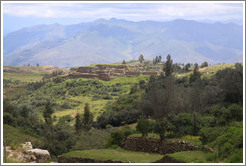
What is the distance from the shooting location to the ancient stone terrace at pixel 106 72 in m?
102

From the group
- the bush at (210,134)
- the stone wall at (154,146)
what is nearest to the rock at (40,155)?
the stone wall at (154,146)

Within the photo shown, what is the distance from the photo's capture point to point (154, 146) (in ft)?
71.8

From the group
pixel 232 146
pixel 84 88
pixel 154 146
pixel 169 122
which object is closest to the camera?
pixel 232 146

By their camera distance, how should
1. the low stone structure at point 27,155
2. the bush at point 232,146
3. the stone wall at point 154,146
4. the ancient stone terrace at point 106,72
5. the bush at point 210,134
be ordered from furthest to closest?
the ancient stone terrace at point 106,72
the stone wall at point 154,146
the bush at point 210,134
the low stone structure at point 27,155
the bush at point 232,146

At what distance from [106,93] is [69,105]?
45.1 ft

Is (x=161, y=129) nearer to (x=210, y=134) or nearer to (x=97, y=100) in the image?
(x=210, y=134)

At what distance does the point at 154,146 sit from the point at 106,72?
82.6 m

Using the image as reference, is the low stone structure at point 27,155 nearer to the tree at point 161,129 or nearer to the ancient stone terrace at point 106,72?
the tree at point 161,129

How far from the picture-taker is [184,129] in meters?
25.6

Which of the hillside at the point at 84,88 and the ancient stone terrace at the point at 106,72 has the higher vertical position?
the ancient stone terrace at the point at 106,72

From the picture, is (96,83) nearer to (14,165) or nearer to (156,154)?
(156,154)

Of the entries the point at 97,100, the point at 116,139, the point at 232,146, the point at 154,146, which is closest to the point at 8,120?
the point at 116,139

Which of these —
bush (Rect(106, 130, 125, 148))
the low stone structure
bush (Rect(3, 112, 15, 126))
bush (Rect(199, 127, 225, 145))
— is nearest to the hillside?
bush (Rect(3, 112, 15, 126))

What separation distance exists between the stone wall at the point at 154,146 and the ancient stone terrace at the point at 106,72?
77.0 meters
